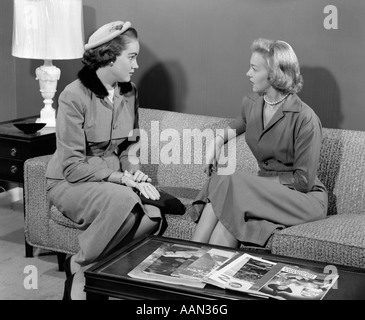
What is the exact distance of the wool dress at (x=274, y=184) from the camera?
2836mm

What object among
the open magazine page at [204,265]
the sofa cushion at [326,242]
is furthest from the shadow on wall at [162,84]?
the open magazine page at [204,265]

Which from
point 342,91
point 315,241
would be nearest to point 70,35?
point 342,91

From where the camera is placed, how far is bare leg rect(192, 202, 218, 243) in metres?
2.83

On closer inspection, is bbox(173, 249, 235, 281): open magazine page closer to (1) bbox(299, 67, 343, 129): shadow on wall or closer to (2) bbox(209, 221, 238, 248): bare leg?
(2) bbox(209, 221, 238, 248): bare leg

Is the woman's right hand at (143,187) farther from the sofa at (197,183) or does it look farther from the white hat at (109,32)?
the white hat at (109,32)

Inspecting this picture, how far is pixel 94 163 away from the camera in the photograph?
10.3 feet

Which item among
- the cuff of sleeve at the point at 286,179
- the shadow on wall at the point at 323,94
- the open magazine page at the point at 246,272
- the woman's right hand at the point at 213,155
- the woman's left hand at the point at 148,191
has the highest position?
the shadow on wall at the point at 323,94

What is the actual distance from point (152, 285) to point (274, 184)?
104 cm

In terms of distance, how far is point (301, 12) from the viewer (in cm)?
348

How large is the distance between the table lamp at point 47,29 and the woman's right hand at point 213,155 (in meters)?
1.10

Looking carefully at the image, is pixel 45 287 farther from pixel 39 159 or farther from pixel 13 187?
pixel 13 187

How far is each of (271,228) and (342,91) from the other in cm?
101

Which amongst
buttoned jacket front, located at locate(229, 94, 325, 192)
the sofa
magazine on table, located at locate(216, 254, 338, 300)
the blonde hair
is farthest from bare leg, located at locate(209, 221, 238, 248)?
the blonde hair

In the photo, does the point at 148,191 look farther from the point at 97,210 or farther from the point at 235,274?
the point at 235,274
